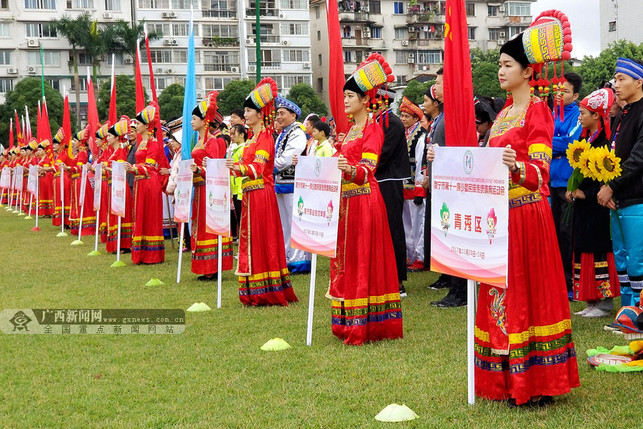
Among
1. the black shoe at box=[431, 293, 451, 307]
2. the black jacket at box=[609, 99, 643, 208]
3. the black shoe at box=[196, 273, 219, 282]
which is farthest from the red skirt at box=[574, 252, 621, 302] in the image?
the black shoe at box=[196, 273, 219, 282]

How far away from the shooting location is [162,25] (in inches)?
A: 2231

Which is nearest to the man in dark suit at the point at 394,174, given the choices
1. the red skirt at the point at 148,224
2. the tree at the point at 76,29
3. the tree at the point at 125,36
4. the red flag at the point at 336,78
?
the red flag at the point at 336,78

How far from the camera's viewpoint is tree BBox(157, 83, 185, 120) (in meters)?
44.1

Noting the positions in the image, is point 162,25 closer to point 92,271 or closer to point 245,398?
point 92,271

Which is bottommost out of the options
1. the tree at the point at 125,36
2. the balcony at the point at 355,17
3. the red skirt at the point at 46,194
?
the red skirt at the point at 46,194

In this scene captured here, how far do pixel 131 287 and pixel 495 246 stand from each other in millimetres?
6148

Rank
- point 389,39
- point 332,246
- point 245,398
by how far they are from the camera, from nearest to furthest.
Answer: point 245,398, point 332,246, point 389,39

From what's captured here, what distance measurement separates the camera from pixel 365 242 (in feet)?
19.6

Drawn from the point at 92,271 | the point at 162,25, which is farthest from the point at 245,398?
the point at 162,25

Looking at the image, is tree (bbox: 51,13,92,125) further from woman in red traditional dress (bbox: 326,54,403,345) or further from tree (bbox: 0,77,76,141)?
woman in red traditional dress (bbox: 326,54,403,345)

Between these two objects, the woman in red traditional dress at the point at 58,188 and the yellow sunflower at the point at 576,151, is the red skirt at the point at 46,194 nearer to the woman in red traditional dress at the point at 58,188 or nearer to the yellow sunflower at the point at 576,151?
the woman in red traditional dress at the point at 58,188

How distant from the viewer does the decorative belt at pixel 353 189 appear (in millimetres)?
6066

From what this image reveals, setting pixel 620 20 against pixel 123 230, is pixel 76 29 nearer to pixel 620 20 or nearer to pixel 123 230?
pixel 620 20

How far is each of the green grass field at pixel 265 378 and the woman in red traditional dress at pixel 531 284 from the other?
18 centimetres
